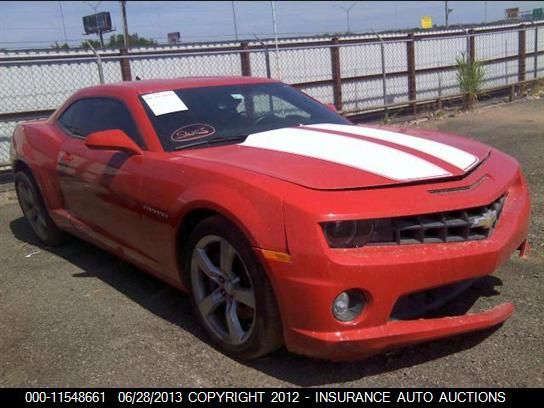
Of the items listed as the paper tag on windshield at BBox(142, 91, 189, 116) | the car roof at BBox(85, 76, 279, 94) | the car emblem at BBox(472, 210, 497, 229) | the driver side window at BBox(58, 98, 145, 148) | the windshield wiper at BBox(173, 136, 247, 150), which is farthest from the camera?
the car roof at BBox(85, 76, 279, 94)

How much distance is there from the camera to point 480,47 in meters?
17.4

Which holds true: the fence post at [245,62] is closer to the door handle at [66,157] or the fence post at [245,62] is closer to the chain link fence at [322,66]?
the chain link fence at [322,66]

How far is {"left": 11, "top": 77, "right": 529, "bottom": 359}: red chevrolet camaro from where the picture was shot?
2.49m

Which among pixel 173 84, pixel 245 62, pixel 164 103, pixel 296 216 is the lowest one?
pixel 296 216

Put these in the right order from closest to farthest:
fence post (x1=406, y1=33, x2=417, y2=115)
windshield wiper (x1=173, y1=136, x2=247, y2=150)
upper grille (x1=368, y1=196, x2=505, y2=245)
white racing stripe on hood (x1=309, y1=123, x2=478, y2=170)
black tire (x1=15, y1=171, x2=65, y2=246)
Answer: upper grille (x1=368, y1=196, x2=505, y2=245), white racing stripe on hood (x1=309, y1=123, x2=478, y2=170), windshield wiper (x1=173, y1=136, x2=247, y2=150), black tire (x1=15, y1=171, x2=65, y2=246), fence post (x1=406, y1=33, x2=417, y2=115)

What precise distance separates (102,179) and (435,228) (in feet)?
7.41

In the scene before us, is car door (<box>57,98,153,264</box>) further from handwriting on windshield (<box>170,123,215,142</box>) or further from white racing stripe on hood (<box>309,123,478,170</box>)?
white racing stripe on hood (<box>309,123,478,170</box>)

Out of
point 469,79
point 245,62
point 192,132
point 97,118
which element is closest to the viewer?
point 192,132

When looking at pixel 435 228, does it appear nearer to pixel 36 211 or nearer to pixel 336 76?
pixel 36 211

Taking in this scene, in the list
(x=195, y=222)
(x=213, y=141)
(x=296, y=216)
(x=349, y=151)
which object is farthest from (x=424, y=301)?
(x=213, y=141)

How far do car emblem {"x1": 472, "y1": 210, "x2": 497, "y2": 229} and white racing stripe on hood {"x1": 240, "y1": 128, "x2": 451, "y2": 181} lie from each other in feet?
0.86

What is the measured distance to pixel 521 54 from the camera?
19.0 metres
